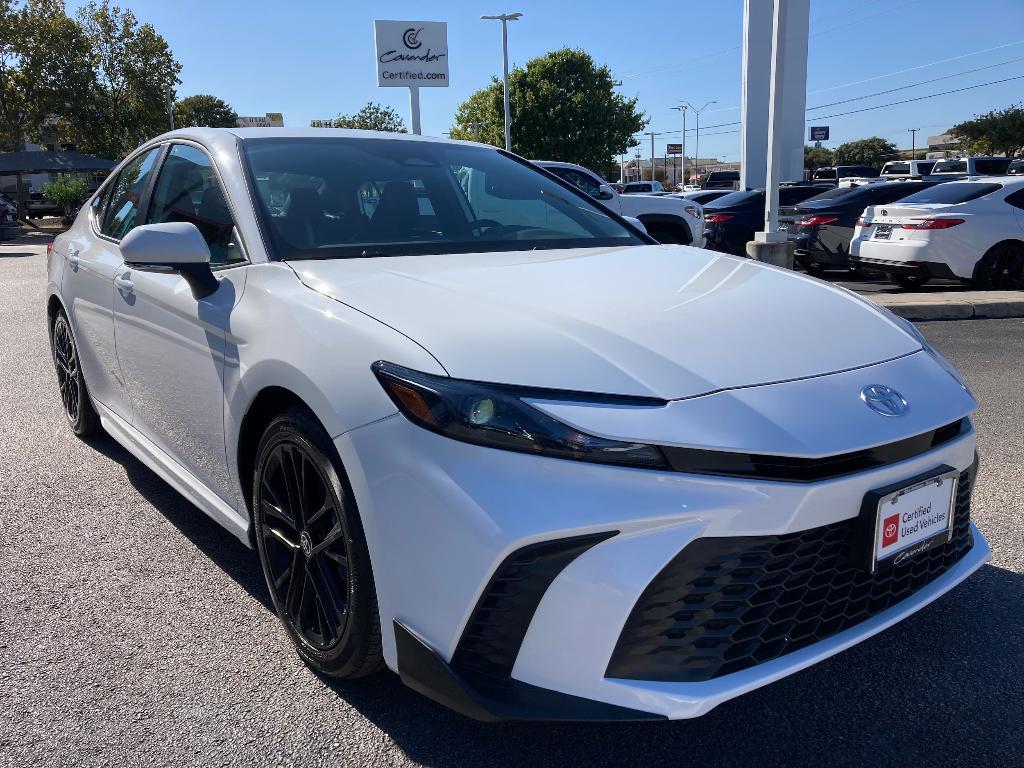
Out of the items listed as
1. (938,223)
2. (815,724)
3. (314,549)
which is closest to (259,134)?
(314,549)

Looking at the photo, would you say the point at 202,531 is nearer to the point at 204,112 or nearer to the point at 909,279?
the point at 909,279

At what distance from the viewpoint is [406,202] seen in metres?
3.25

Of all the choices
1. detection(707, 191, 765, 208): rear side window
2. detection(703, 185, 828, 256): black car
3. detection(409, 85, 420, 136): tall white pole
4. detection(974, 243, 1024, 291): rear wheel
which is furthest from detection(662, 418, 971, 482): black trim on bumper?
detection(409, 85, 420, 136): tall white pole

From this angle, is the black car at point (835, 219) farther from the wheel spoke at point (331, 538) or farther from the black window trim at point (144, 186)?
the wheel spoke at point (331, 538)

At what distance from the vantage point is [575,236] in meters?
3.41

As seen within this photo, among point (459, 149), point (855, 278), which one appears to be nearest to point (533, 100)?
point (855, 278)

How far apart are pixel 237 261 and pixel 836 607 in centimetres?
199

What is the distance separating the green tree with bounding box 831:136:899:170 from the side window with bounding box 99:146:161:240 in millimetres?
90953

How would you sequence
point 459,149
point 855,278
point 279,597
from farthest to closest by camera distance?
point 855,278, point 459,149, point 279,597

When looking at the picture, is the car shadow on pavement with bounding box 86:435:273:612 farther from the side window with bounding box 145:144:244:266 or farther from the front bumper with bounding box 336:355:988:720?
the front bumper with bounding box 336:355:988:720

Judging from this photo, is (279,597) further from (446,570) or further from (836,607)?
(836,607)

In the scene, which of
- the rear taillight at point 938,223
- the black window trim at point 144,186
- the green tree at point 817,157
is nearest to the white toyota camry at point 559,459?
the black window trim at point 144,186

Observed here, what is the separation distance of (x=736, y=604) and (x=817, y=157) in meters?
106

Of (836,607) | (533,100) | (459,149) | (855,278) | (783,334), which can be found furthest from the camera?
(533,100)
